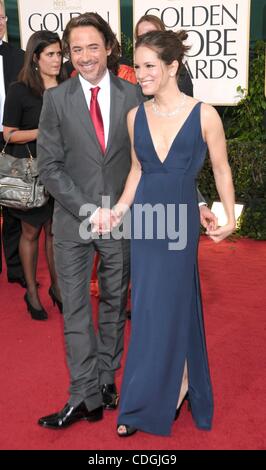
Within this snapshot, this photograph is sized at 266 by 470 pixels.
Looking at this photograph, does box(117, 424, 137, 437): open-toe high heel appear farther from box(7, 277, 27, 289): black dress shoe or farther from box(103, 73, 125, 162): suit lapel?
box(7, 277, 27, 289): black dress shoe

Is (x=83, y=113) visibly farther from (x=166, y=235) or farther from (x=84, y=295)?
(x=84, y=295)

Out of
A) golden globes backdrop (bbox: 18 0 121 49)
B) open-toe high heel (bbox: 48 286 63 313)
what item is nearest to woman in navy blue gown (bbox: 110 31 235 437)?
open-toe high heel (bbox: 48 286 63 313)

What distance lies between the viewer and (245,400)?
3.04 meters

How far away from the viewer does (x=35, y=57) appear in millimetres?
3848

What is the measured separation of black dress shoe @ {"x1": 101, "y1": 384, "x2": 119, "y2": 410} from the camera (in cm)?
296

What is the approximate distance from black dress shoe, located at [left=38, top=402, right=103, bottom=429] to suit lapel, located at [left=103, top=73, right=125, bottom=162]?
3.68 ft

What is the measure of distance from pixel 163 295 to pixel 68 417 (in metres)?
0.73

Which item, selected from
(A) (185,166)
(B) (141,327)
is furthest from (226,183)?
(B) (141,327)

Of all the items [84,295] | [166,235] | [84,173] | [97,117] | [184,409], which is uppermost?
[97,117]

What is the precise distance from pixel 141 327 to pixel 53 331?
1.40m

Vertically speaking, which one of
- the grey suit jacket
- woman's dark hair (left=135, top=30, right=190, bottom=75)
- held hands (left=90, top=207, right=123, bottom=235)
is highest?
woman's dark hair (left=135, top=30, right=190, bottom=75)

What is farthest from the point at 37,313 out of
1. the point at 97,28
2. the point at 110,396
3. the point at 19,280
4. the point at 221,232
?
the point at 97,28

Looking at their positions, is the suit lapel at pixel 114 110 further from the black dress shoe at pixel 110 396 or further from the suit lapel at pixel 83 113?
the black dress shoe at pixel 110 396

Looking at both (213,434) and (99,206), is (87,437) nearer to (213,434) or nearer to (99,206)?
(213,434)
